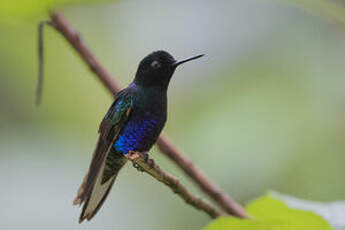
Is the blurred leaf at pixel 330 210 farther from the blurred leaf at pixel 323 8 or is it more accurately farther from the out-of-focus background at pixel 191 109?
the out-of-focus background at pixel 191 109

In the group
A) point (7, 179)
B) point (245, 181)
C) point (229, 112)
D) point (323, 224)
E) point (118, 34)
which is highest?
point (323, 224)

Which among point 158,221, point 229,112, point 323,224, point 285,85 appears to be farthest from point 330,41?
point 323,224

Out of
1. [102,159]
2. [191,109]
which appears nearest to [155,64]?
[102,159]

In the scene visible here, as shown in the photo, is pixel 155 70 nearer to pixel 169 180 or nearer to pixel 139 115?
pixel 139 115

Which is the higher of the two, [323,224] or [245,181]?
[323,224]

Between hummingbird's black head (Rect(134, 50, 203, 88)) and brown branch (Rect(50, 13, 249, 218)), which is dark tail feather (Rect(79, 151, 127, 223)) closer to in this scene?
brown branch (Rect(50, 13, 249, 218))

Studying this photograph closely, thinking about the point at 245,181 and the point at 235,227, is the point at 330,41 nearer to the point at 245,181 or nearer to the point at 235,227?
the point at 245,181

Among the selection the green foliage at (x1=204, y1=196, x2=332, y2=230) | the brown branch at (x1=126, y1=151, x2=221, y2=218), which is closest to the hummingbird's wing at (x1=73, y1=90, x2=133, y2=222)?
the brown branch at (x1=126, y1=151, x2=221, y2=218)
